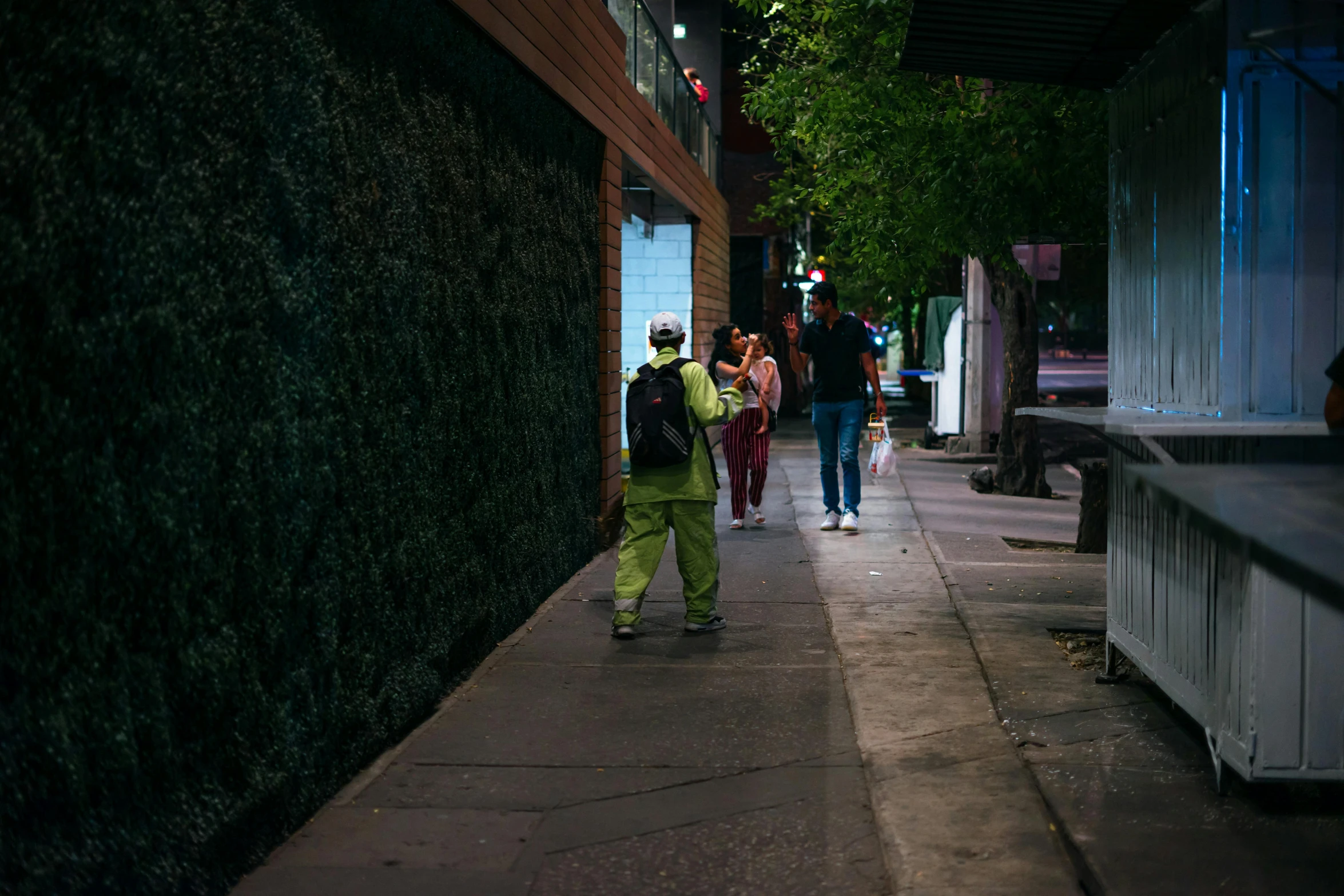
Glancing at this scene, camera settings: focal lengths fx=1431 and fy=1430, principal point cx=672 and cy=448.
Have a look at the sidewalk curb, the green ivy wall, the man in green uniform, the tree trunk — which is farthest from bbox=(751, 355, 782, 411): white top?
the green ivy wall

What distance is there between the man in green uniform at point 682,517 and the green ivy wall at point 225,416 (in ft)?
3.07

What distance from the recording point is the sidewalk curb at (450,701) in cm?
499

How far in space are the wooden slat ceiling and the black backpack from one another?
83.2 inches

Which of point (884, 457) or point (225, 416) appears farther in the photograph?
point (884, 457)

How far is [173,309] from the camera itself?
365 cm

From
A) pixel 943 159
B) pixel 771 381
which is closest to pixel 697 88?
pixel 943 159

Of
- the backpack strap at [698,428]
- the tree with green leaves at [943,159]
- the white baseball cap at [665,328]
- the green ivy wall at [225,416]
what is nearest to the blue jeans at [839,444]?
the tree with green leaves at [943,159]

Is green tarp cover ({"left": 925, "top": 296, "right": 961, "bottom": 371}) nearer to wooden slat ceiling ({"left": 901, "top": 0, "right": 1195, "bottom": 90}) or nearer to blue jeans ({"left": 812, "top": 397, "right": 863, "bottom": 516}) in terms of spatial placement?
blue jeans ({"left": 812, "top": 397, "right": 863, "bottom": 516})

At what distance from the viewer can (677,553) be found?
761 cm

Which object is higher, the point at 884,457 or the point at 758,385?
the point at 758,385

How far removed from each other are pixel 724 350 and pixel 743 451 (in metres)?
0.86

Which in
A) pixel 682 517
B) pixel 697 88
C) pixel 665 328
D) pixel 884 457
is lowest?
pixel 682 517

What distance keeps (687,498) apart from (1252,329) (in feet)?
11.0

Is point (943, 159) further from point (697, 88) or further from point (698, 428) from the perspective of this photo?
point (697, 88)
